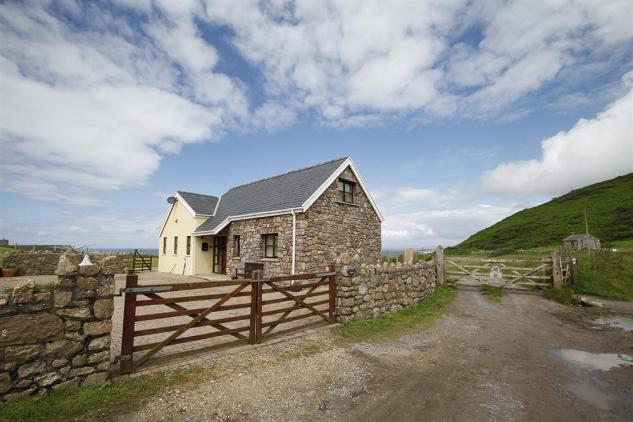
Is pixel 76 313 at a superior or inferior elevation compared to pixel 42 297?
inferior

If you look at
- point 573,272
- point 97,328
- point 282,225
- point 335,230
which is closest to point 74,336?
point 97,328

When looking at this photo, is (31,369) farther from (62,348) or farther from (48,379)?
(62,348)

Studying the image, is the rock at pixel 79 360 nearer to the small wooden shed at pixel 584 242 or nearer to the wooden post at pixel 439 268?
the wooden post at pixel 439 268

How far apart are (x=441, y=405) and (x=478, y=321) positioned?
599 centimetres

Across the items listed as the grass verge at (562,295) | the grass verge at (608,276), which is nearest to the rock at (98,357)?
the grass verge at (562,295)

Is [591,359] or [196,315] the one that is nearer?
[196,315]

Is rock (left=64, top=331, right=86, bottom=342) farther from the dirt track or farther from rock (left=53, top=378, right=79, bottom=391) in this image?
the dirt track

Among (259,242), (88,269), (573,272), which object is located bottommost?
(573,272)

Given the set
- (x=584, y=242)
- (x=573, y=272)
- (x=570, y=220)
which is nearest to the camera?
(x=573, y=272)

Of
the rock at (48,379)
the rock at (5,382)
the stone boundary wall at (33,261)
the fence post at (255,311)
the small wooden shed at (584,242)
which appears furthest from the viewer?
the small wooden shed at (584,242)

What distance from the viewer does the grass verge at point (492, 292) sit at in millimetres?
13219

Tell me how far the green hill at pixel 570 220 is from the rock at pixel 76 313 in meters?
57.7

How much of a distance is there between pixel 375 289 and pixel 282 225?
756cm

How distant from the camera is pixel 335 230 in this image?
17.0 meters
